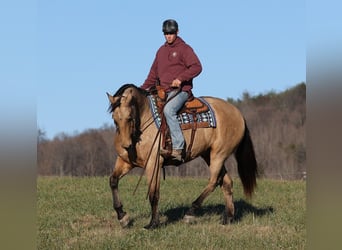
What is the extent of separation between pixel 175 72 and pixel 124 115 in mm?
1287

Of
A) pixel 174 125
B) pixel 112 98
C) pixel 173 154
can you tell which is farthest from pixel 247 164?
pixel 112 98

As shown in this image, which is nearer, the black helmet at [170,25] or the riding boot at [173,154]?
the riding boot at [173,154]

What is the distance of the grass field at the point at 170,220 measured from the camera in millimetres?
5766

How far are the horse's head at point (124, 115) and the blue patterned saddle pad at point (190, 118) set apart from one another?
1.59 feet

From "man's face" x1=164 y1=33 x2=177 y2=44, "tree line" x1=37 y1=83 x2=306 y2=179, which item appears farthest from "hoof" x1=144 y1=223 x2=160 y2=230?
"tree line" x1=37 y1=83 x2=306 y2=179

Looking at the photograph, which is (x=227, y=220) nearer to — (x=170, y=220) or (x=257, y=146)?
→ (x=170, y=220)

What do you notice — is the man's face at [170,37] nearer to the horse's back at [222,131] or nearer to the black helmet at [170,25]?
the black helmet at [170,25]

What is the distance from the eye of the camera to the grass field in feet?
18.9

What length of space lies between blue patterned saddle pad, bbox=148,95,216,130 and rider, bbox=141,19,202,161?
0.53ft

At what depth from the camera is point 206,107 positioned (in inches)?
296

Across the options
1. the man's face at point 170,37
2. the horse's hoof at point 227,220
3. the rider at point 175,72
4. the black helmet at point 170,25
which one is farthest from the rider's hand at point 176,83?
the horse's hoof at point 227,220

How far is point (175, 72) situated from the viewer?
7.24m
